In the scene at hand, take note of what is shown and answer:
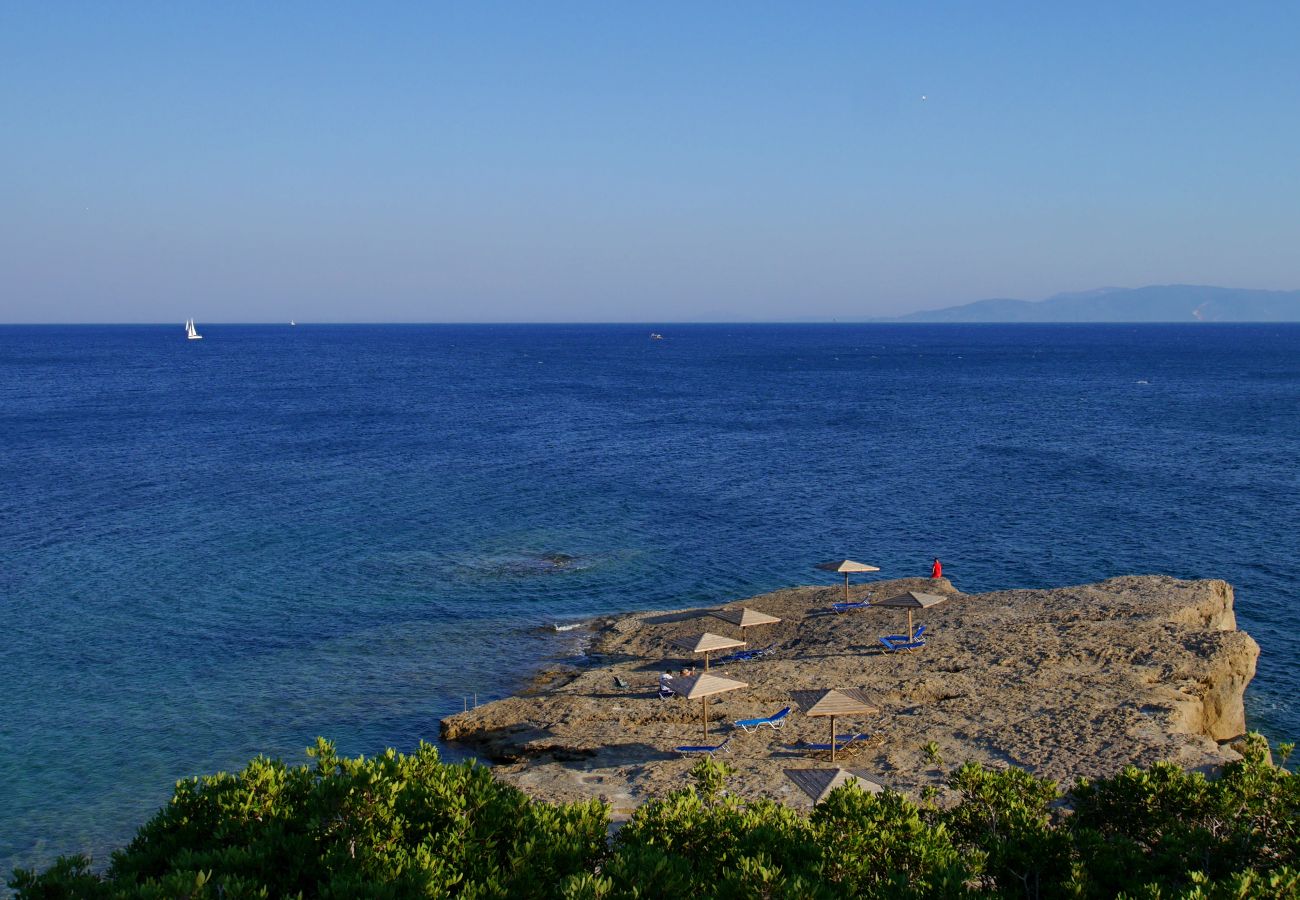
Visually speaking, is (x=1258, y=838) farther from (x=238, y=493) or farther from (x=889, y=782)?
(x=238, y=493)

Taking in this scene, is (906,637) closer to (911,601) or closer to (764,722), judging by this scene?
(911,601)

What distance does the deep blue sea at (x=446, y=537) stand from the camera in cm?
3344

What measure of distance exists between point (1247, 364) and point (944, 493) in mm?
153562

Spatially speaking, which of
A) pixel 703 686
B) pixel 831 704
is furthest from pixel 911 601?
pixel 703 686

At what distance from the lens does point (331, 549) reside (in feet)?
175

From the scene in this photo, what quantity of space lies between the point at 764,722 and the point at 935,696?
5.83m

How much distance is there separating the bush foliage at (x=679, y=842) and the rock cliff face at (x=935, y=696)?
577cm

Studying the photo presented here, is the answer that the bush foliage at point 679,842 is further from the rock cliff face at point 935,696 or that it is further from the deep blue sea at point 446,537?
the deep blue sea at point 446,537

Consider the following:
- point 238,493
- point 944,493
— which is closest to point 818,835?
point 944,493

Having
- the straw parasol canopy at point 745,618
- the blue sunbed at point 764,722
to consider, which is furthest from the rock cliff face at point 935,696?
the straw parasol canopy at point 745,618

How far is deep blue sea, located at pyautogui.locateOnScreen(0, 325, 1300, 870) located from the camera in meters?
33.4

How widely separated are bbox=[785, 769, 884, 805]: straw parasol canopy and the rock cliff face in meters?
0.87

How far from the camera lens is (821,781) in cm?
2358

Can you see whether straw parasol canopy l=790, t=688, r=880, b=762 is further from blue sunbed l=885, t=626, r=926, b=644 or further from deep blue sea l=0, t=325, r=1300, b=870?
deep blue sea l=0, t=325, r=1300, b=870
